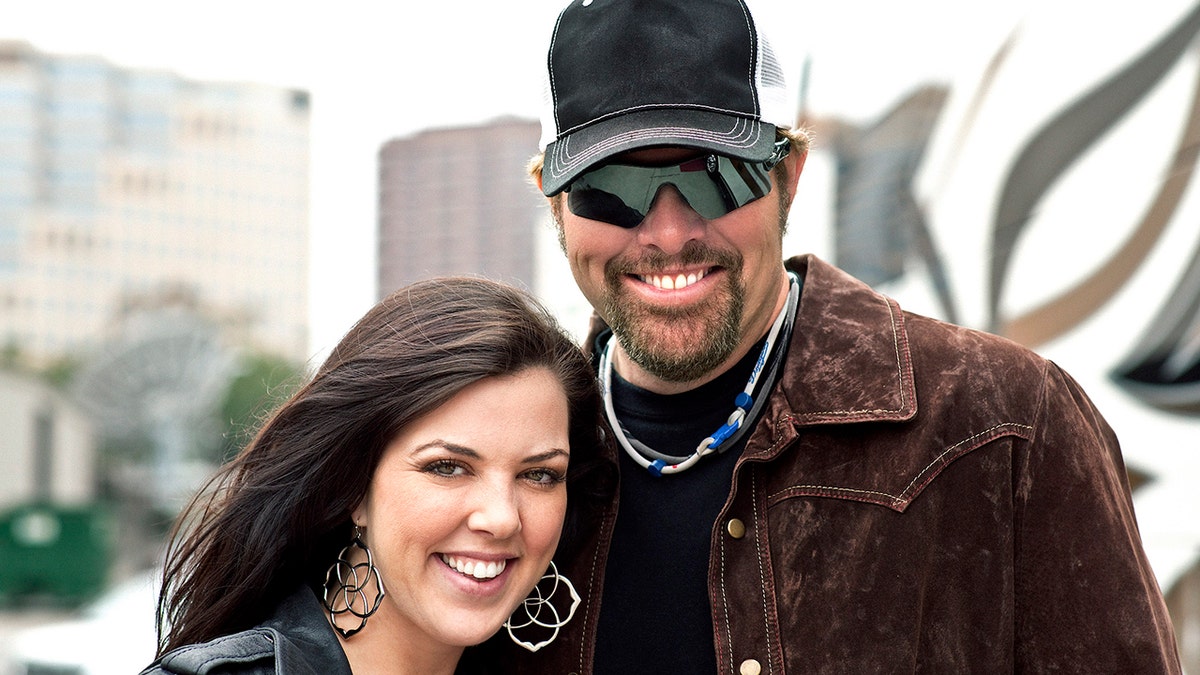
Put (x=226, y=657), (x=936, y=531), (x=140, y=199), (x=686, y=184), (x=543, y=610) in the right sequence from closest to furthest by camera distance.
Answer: (x=226, y=657)
(x=936, y=531)
(x=686, y=184)
(x=543, y=610)
(x=140, y=199)

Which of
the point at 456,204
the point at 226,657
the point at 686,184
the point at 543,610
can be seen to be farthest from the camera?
the point at 456,204

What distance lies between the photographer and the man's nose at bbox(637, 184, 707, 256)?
2449 millimetres

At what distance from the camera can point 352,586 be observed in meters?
2.48

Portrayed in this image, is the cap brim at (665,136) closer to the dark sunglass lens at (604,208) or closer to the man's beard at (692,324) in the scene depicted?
the dark sunglass lens at (604,208)

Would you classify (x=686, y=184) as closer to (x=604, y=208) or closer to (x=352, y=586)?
(x=604, y=208)

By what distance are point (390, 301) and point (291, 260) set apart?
75.4 metres

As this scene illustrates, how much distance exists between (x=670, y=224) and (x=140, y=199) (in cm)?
6959

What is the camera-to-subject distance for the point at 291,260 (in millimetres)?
75562

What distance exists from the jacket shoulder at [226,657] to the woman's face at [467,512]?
27 centimetres

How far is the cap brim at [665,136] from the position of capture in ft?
7.83

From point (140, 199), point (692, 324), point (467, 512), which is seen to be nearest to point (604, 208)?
point (692, 324)

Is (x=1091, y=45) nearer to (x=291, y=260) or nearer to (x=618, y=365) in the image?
(x=618, y=365)

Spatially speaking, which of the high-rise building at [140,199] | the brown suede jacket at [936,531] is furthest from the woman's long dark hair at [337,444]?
the high-rise building at [140,199]

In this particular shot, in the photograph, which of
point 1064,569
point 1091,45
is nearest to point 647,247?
point 1064,569
